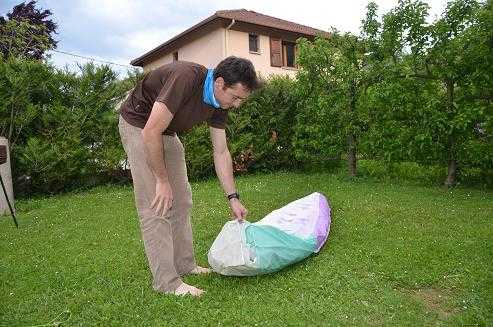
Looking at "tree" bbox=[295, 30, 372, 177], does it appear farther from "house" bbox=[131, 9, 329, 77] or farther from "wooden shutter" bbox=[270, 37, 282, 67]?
"wooden shutter" bbox=[270, 37, 282, 67]

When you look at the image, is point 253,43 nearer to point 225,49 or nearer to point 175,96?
point 225,49

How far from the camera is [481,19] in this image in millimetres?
6215

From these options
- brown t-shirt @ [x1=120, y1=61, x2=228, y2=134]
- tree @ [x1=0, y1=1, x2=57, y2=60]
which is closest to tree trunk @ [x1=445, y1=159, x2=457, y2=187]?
brown t-shirt @ [x1=120, y1=61, x2=228, y2=134]

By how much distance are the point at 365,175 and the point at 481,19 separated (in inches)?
133

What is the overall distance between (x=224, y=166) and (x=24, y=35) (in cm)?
1342

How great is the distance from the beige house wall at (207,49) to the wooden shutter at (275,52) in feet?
9.47

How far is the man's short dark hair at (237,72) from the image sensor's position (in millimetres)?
2789

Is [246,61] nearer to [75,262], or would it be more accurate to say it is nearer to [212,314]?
[212,314]

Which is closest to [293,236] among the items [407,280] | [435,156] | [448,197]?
[407,280]

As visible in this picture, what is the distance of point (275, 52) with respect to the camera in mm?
22406

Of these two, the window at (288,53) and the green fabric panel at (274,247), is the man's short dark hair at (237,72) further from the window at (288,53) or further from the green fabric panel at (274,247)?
the window at (288,53)

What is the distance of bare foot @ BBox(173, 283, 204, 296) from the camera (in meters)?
3.27

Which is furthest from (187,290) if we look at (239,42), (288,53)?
(288,53)

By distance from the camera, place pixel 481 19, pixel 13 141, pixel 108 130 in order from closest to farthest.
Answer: pixel 481 19, pixel 13 141, pixel 108 130
